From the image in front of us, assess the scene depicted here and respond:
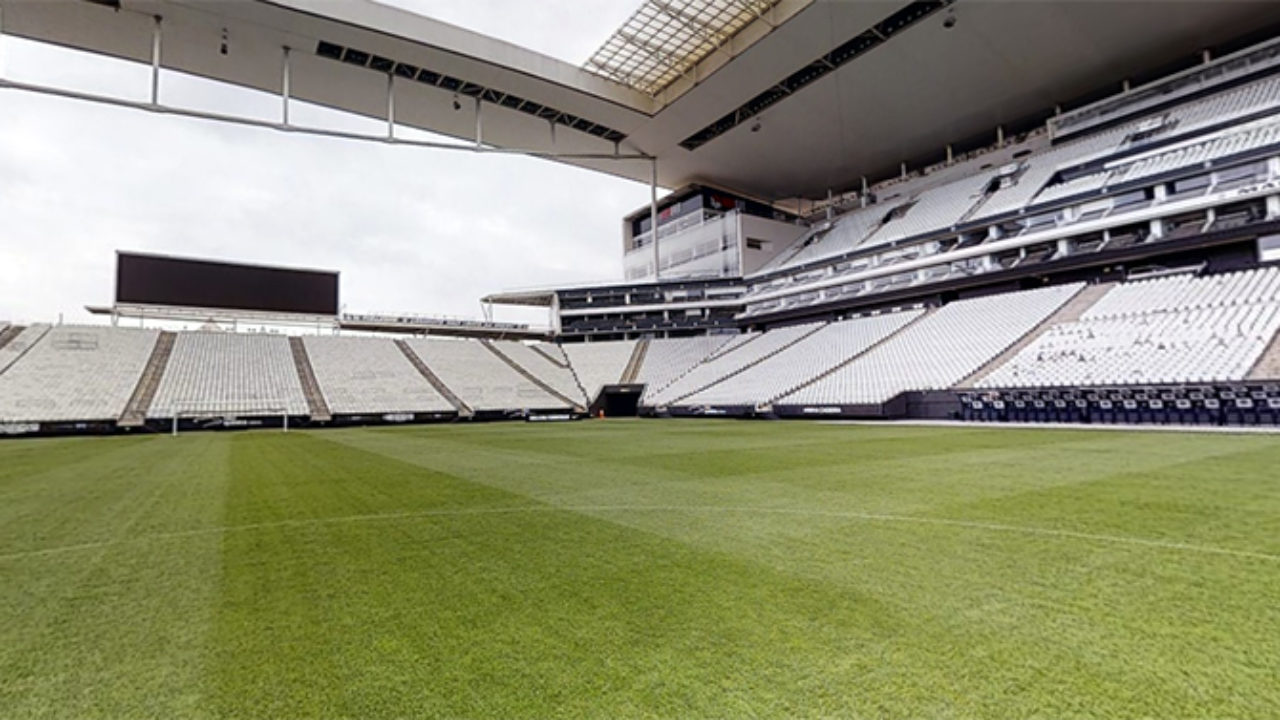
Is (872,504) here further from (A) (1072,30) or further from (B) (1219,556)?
(A) (1072,30)

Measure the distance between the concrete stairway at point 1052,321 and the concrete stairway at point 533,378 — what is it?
2221 centimetres

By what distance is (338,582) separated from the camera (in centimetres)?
395

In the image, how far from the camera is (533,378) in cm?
3875

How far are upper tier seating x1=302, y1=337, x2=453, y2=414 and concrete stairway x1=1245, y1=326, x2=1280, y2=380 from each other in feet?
105

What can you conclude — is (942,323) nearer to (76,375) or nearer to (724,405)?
(724,405)

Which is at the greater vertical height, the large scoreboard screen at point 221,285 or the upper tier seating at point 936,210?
the upper tier seating at point 936,210

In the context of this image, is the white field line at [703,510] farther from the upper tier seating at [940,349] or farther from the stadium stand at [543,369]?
the stadium stand at [543,369]

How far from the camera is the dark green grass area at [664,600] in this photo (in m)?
2.31

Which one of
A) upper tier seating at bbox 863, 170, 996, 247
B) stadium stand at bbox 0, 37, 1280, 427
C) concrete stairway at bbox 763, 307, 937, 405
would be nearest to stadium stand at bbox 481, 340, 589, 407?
stadium stand at bbox 0, 37, 1280, 427

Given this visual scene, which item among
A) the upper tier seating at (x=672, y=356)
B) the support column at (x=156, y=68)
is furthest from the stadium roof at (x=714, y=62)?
the upper tier seating at (x=672, y=356)

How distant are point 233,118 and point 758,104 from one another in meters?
25.0

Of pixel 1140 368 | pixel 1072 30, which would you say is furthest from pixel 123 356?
pixel 1072 30

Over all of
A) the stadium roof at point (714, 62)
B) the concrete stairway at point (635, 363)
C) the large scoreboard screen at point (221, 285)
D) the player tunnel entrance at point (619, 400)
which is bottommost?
the player tunnel entrance at point (619, 400)

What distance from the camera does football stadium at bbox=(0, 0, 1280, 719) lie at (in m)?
2.67
